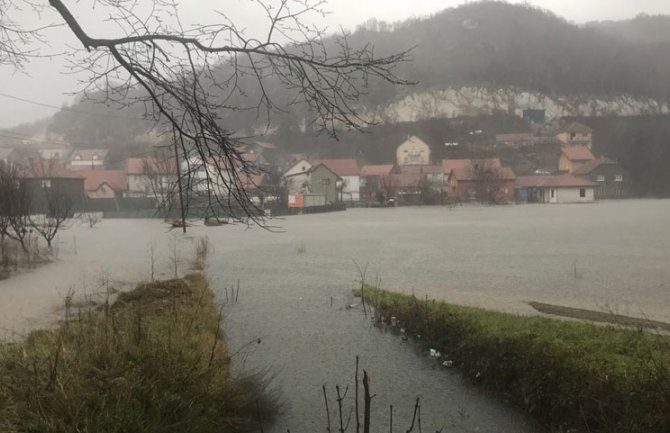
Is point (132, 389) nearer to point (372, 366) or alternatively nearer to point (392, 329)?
point (372, 366)

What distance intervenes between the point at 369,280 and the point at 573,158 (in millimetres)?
73218

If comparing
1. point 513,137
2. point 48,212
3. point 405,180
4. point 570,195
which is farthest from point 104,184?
point 513,137

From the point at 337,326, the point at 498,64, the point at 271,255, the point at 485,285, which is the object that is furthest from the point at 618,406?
the point at 498,64

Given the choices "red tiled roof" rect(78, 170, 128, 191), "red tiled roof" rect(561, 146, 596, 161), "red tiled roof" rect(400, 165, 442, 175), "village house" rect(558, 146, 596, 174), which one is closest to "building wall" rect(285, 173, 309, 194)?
"red tiled roof" rect(78, 170, 128, 191)

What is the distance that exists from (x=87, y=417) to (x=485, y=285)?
986 centimetres

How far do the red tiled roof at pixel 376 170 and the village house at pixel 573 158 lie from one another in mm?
25534

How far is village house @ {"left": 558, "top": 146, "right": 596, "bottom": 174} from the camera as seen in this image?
253ft

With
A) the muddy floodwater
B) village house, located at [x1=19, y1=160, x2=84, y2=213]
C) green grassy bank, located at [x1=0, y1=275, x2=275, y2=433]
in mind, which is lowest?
the muddy floodwater

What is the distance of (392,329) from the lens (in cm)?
833

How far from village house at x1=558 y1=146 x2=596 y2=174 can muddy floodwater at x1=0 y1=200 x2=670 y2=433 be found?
54684 mm

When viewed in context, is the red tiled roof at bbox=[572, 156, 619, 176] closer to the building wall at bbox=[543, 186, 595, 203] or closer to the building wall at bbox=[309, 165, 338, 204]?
the building wall at bbox=[543, 186, 595, 203]

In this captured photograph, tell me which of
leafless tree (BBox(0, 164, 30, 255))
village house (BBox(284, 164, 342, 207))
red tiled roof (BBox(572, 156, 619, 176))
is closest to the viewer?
leafless tree (BBox(0, 164, 30, 255))

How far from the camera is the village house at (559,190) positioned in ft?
202

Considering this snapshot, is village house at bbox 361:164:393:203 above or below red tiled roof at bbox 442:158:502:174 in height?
below
